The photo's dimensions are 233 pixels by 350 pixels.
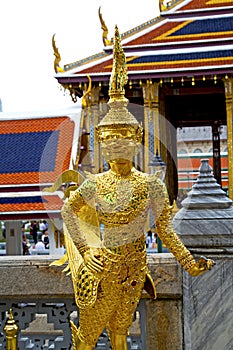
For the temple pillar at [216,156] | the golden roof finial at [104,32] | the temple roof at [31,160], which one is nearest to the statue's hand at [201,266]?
the temple roof at [31,160]

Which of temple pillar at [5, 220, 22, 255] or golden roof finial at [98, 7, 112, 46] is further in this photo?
golden roof finial at [98, 7, 112, 46]

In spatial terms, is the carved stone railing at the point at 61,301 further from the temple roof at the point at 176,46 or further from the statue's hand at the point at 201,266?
the temple roof at the point at 176,46

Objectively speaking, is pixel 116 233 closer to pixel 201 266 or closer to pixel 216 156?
pixel 201 266

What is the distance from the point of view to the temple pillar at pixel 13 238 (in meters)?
9.23

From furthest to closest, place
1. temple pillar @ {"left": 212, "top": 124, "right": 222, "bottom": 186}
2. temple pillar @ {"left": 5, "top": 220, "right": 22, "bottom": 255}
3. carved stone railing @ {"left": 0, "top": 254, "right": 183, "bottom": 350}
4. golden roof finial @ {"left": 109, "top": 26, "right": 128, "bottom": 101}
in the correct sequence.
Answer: temple pillar @ {"left": 212, "top": 124, "right": 222, "bottom": 186}, temple pillar @ {"left": 5, "top": 220, "right": 22, "bottom": 255}, carved stone railing @ {"left": 0, "top": 254, "right": 183, "bottom": 350}, golden roof finial @ {"left": 109, "top": 26, "right": 128, "bottom": 101}

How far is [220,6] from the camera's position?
41.0 feet

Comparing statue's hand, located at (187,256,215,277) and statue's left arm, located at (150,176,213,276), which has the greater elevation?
statue's left arm, located at (150,176,213,276)

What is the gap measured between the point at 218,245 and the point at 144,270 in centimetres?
Answer: 64

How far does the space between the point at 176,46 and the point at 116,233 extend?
10.2 metres

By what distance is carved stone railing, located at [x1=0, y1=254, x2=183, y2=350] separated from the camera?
9.66 ft

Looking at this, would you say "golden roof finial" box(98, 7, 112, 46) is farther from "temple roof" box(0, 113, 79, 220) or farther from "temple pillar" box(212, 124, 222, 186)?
"temple pillar" box(212, 124, 222, 186)

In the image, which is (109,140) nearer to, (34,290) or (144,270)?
(144,270)

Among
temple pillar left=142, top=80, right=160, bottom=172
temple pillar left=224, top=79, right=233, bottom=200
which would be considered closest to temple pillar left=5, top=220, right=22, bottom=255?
temple pillar left=142, top=80, right=160, bottom=172

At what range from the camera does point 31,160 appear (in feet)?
29.2
